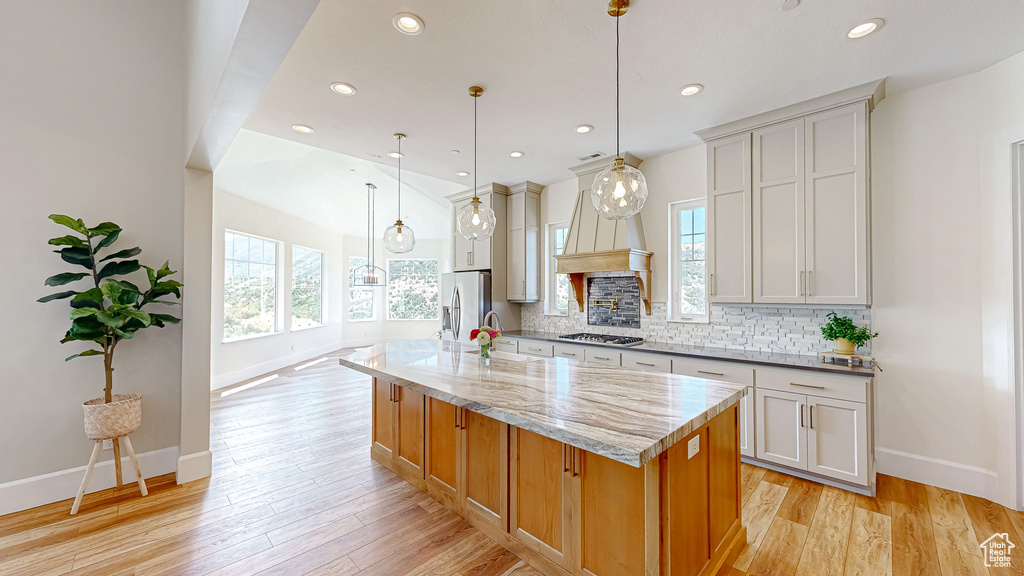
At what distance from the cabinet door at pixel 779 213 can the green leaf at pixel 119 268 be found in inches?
185

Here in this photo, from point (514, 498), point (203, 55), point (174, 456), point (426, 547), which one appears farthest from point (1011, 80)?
point (174, 456)

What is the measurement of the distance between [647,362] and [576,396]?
202 cm

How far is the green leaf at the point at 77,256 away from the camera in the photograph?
101 inches

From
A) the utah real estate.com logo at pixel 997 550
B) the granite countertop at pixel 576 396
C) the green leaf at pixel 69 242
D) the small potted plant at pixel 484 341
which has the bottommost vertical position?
the utah real estate.com logo at pixel 997 550

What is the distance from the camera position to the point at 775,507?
2.59 metres

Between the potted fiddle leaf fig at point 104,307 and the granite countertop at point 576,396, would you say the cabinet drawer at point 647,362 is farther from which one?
the potted fiddle leaf fig at point 104,307

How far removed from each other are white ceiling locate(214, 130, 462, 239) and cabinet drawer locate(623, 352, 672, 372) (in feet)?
13.7

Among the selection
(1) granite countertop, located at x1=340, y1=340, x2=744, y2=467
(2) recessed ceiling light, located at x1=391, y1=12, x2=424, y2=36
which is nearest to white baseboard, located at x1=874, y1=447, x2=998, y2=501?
(1) granite countertop, located at x1=340, y1=340, x2=744, y2=467

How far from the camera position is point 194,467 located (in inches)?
118

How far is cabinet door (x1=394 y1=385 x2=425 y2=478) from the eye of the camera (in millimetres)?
2814

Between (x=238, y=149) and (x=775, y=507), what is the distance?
6.77 metres

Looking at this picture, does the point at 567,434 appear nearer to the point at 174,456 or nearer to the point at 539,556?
the point at 539,556

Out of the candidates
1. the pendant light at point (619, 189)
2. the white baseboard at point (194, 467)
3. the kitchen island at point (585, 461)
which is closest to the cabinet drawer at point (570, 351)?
the kitchen island at point (585, 461)

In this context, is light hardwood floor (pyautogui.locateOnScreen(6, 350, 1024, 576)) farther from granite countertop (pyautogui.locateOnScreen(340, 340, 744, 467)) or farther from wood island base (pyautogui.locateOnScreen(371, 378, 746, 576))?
granite countertop (pyautogui.locateOnScreen(340, 340, 744, 467))
